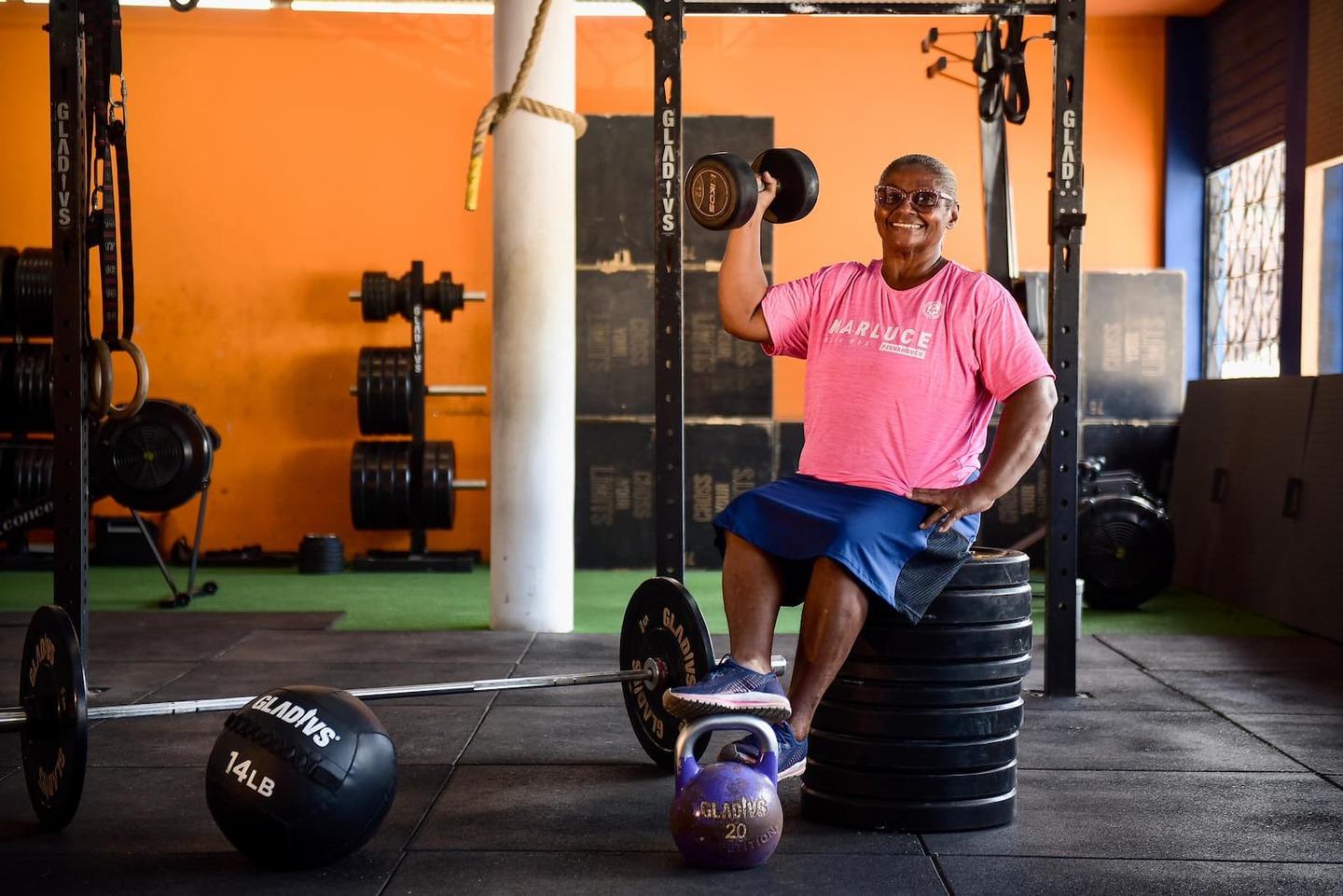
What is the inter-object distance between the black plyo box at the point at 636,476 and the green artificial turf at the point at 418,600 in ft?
0.54

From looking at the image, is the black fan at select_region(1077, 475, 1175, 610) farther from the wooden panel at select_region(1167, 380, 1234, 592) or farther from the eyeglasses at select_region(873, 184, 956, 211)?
the eyeglasses at select_region(873, 184, 956, 211)

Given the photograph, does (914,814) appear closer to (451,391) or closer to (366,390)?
(451,391)

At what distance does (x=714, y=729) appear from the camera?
7.07ft

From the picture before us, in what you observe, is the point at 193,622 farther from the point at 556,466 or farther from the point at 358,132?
the point at 358,132

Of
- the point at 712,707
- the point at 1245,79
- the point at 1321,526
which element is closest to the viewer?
the point at 712,707

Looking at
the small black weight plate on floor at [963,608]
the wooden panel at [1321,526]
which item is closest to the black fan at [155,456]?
the small black weight plate on floor at [963,608]

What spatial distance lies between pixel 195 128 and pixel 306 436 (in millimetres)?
1713

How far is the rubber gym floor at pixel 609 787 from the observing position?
213 centimetres

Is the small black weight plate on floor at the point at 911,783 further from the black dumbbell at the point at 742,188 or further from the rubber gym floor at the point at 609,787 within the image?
the black dumbbell at the point at 742,188

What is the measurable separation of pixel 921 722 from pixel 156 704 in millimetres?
1372

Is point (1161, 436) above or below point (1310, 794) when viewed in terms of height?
above

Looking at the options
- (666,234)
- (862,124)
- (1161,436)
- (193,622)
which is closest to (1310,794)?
(666,234)

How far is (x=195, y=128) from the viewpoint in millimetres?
7062

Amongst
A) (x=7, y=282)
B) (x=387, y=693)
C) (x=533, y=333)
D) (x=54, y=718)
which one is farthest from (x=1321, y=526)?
(x=7, y=282)
